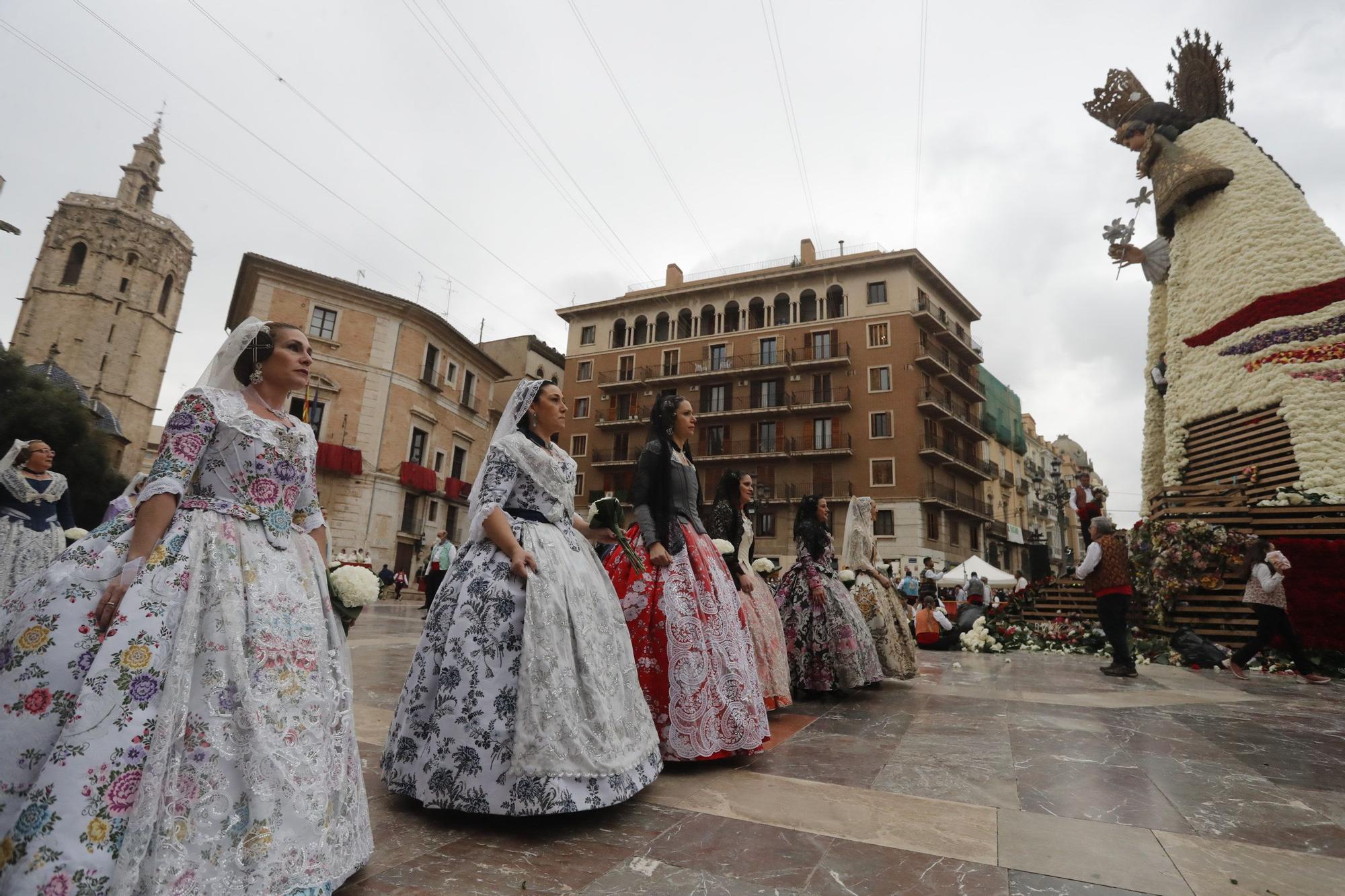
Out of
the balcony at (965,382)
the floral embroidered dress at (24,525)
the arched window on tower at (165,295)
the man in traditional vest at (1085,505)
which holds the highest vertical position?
the arched window on tower at (165,295)

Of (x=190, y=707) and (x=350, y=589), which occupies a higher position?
(x=350, y=589)

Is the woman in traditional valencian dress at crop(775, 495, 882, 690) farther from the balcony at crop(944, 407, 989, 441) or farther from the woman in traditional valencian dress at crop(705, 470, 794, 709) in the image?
the balcony at crop(944, 407, 989, 441)

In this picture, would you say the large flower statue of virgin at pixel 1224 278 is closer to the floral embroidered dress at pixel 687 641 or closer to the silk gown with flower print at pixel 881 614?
the silk gown with flower print at pixel 881 614

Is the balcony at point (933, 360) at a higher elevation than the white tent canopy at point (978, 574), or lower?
higher

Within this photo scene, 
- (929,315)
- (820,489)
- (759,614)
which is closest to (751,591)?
(759,614)

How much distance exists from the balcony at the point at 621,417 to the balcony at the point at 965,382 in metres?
15.7

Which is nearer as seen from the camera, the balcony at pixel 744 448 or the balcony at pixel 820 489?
the balcony at pixel 820 489

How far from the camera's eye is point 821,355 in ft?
107

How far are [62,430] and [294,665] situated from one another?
2865cm

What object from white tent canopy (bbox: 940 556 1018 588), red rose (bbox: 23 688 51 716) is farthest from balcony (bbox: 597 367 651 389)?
red rose (bbox: 23 688 51 716)

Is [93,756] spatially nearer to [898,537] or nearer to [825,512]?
[825,512]

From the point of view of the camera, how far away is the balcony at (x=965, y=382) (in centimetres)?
3297

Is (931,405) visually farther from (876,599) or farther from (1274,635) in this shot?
(876,599)

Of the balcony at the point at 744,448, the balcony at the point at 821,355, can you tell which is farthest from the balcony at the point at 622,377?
the balcony at the point at 821,355
